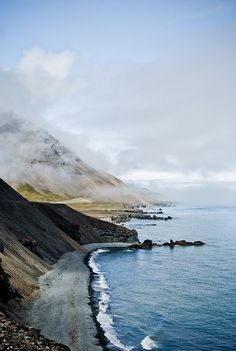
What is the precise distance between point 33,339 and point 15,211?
63.8 metres

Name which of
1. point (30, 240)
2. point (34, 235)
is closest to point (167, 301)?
point (30, 240)

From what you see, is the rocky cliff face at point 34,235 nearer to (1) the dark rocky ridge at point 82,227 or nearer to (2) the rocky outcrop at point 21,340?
(1) the dark rocky ridge at point 82,227

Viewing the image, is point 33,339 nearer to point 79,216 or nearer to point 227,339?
point 227,339

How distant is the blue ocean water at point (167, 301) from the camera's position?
4441 centimetres

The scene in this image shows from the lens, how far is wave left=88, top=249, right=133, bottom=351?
42.9 metres

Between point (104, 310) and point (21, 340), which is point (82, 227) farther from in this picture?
point (21, 340)

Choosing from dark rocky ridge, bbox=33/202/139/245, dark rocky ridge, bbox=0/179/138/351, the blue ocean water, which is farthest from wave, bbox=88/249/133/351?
dark rocky ridge, bbox=33/202/139/245

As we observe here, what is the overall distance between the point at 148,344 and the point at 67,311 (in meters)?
12.2

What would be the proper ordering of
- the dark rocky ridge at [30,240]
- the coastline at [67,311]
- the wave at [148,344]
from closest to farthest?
the coastline at [67,311], the wave at [148,344], the dark rocky ridge at [30,240]

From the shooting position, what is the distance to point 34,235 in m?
87.1

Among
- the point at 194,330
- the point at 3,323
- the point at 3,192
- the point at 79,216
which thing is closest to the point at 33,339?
the point at 3,323

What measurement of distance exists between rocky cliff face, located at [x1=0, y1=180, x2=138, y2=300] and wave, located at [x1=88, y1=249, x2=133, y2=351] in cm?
923

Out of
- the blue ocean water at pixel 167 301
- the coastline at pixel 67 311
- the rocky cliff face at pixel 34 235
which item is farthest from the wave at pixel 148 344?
the rocky cliff face at pixel 34 235

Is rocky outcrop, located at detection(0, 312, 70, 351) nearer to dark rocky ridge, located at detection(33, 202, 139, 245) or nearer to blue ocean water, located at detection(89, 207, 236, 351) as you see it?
blue ocean water, located at detection(89, 207, 236, 351)
